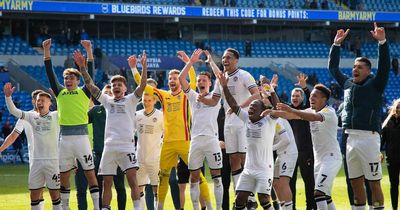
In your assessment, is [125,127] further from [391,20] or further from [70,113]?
[391,20]

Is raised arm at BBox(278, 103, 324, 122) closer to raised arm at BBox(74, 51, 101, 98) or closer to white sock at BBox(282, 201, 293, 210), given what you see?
white sock at BBox(282, 201, 293, 210)

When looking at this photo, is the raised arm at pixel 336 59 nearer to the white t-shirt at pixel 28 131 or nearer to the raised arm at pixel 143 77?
the raised arm at pixel 143 77

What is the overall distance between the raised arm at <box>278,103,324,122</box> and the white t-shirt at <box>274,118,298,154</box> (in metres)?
1.53

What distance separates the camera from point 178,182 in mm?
15922

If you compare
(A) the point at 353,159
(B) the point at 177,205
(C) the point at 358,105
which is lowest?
(B) the point at 177,205

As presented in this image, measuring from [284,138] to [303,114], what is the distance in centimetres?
195

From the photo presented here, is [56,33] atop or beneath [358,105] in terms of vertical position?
atop

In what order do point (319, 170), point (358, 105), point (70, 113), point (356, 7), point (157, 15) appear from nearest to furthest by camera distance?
point (358, 105) → point (319, 170) → point (70, 113) → point (157, 15) → point (356, 7)

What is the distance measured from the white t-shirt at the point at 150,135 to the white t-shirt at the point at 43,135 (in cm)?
169

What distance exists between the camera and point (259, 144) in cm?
1309

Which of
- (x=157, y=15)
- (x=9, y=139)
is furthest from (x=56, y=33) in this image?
(x=9, y=139)

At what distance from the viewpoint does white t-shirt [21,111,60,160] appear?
1464 centimetres

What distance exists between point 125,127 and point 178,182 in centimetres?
199

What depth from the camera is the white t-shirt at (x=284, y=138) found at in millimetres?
14730
